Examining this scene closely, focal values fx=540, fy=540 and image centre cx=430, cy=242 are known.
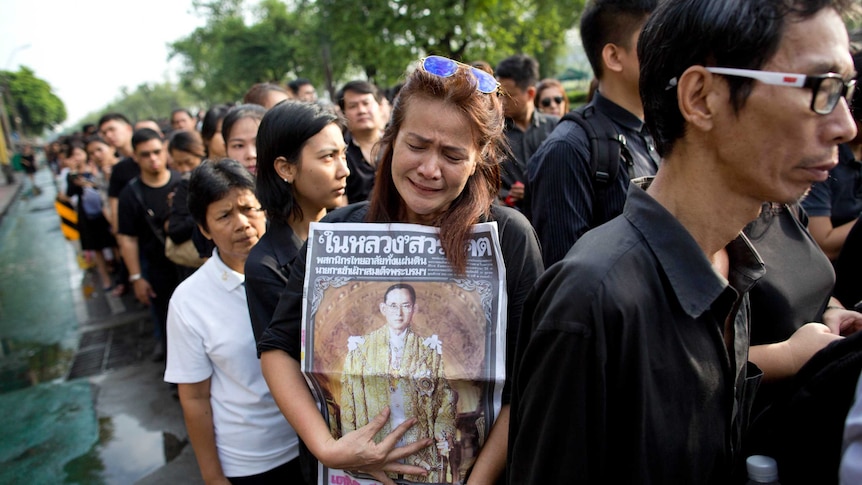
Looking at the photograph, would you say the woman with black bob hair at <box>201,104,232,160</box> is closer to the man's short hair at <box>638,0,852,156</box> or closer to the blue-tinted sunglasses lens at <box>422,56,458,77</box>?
the blue-tinted sunglasses lens at <box>422,56,458,77</box>

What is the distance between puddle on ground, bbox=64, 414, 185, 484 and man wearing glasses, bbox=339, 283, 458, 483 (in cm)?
255

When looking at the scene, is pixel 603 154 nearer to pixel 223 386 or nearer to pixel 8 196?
pixel 223 386

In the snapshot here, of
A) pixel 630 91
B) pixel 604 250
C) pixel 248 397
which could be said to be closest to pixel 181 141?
pixel 248 397

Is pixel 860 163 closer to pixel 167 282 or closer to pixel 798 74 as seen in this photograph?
pixel 798 74

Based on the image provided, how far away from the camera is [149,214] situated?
4.05 meters

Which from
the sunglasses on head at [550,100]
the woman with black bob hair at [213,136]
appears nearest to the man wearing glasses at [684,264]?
the woman with black bob hair at [213,136]

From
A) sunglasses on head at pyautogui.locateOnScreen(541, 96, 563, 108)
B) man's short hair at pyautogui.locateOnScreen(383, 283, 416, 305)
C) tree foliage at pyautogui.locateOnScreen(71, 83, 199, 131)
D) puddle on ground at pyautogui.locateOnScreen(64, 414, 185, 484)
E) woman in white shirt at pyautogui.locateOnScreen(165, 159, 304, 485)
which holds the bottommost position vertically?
puddle on ground at pyautogui.locateOnScreen(64, 414, 185, 484)

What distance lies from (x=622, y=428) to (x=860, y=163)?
2.35 metres

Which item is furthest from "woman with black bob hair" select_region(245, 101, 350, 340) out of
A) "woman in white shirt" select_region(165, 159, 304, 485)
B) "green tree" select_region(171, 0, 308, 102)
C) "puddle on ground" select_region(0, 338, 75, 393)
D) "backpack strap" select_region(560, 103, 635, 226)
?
"green tree" select_region(171, 0, 308, 102)

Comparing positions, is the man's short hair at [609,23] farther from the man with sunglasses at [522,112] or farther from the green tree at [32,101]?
the green tree at [32,101]

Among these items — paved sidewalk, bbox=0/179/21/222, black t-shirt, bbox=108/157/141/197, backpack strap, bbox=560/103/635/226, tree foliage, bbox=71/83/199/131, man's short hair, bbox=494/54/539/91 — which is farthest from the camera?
tree foliage, bbox=71/83/199/131

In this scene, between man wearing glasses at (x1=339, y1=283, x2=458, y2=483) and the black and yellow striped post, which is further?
the black and yellow striped post

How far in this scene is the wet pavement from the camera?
3.24 metres

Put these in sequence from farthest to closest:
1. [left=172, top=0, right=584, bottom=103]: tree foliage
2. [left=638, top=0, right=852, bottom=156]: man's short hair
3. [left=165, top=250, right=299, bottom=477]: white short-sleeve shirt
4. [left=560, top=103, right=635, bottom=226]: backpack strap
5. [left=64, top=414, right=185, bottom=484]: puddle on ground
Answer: [left=172, top=0, right=584, bottom=103]: tree foliage
[left=64, top=414, right=185, bottom=484]: puddle on ground
[left=560, top=103, right=635, bottom=226]: backpack strap
[left=165, top=250, right=299, bottom=477]: white short-sleeve shirt
[left=638, top=0, right=852, bottom=156]: man's short hair
